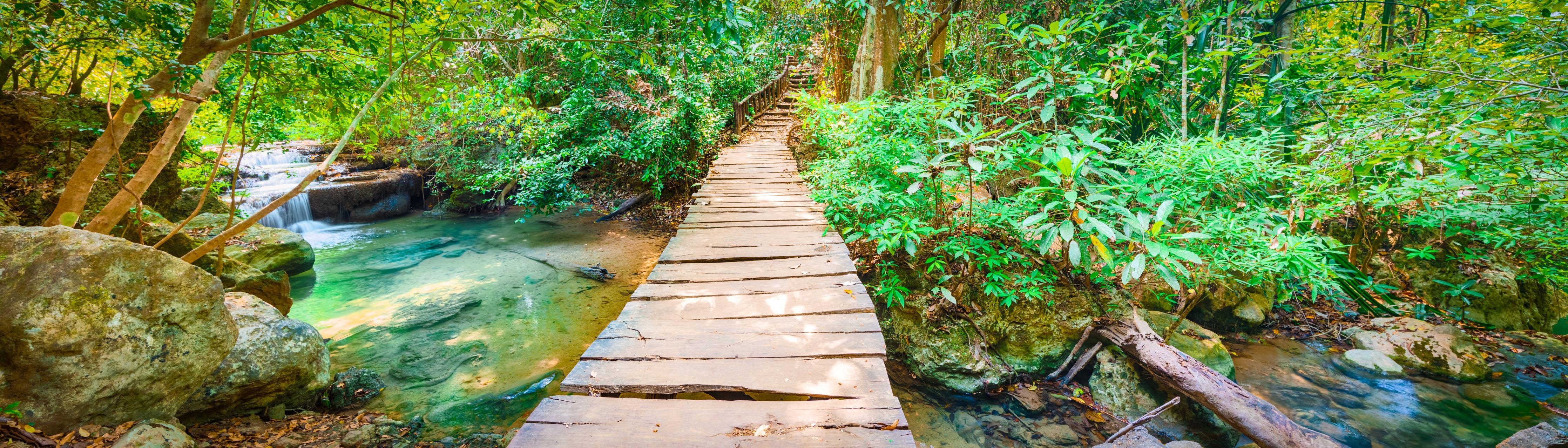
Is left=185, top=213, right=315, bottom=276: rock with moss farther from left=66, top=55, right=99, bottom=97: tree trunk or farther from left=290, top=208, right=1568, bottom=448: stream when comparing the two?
left=66, top=55, right=99, bottom=97: tree trunk

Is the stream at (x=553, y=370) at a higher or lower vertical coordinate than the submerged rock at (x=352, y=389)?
lower

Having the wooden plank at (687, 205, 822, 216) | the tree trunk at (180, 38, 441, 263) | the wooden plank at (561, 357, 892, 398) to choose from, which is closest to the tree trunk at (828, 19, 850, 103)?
the wooden plank at (687, 205, 822, 216)

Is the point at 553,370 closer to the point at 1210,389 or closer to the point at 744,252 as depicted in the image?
the point at 744,252

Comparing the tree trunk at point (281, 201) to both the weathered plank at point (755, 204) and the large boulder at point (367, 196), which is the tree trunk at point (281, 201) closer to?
the weathered plank at point (755, 204)

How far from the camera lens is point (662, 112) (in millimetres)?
7465

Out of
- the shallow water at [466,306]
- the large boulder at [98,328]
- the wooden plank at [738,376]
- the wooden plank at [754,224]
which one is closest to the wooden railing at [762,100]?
the shallow water at [466,306]

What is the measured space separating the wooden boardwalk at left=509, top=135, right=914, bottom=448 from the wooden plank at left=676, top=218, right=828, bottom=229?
0.55 meters

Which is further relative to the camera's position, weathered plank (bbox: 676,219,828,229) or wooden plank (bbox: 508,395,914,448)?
weathered plank (bbox: 676,219,828,229)

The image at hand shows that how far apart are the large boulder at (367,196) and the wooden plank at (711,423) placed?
11.2 metres

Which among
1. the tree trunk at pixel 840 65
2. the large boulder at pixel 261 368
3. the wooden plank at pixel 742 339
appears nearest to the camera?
the wooden plank at pixel 742 339

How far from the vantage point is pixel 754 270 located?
3.07 meters

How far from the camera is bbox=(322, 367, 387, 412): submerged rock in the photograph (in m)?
3.68

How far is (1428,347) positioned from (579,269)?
8776 millimetres

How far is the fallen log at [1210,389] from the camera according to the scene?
2871 millimetres
